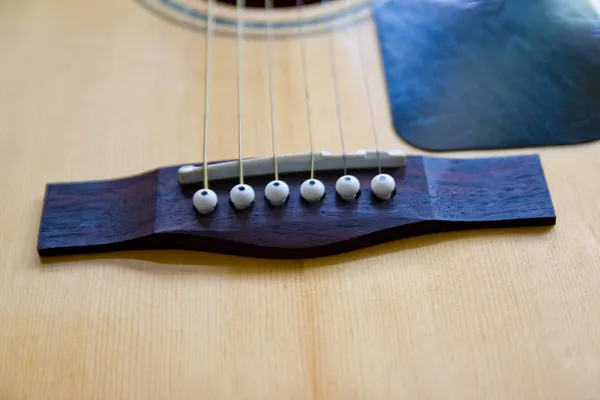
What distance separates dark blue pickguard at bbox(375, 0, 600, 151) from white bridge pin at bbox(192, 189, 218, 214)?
8.7 inches

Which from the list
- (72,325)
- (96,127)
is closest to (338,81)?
(96,127)

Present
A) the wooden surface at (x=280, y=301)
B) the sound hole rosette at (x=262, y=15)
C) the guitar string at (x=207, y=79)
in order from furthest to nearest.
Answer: the sound hole rosette at (x=262, y=15)
the guitar string at (x=207, y=79)
the wooden surface at (x=280, y=301)

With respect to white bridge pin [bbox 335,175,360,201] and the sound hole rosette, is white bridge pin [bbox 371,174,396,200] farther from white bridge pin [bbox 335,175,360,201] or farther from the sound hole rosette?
the sound hole rosette

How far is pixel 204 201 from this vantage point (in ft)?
1.89

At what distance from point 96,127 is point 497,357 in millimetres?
475

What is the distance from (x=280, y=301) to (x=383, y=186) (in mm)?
143

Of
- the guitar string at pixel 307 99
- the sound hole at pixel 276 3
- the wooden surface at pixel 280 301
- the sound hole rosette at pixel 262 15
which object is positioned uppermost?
the sound hole at pixel 276 3

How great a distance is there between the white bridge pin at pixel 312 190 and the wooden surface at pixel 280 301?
0.06m

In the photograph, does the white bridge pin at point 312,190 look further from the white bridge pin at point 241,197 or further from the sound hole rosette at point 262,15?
the sound hole rosette at point 262,15

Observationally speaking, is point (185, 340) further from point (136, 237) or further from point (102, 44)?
point (102, 44)

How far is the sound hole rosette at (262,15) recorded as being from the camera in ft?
2.67

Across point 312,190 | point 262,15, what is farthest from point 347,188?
point 262,15

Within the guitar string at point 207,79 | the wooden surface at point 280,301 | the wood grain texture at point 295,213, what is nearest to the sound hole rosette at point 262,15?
the guitar string at point 207,79

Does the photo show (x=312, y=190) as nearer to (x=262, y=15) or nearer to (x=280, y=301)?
(x=280, y=301)
